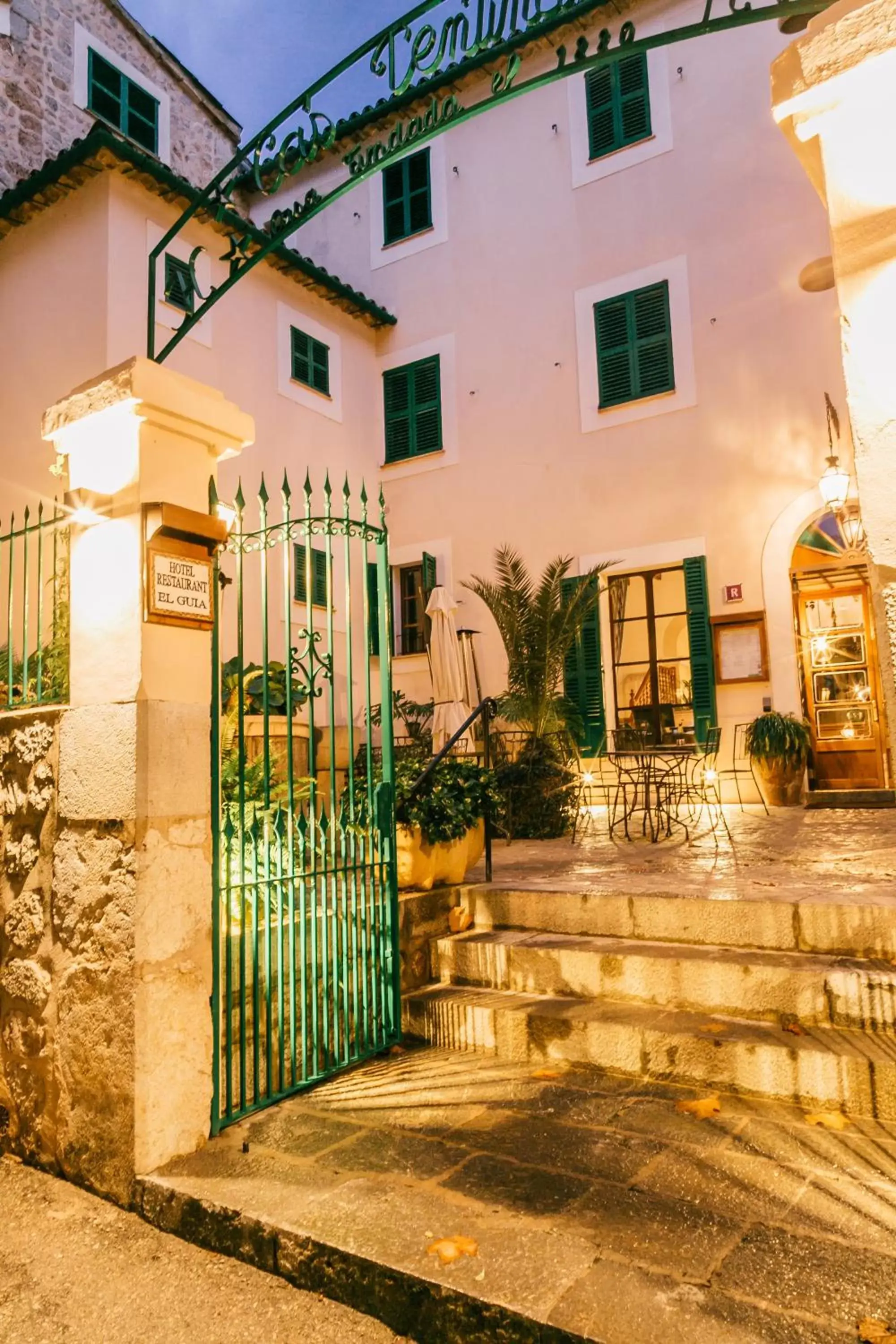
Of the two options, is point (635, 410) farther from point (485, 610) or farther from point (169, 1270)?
point (169, 1270)

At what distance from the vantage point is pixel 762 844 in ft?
19.9

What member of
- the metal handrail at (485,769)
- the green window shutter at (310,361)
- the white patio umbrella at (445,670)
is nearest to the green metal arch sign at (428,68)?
the metal handrail at (485,769)

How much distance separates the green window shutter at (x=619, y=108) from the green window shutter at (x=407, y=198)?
2396mm

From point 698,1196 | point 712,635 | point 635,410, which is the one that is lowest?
point 698,1196

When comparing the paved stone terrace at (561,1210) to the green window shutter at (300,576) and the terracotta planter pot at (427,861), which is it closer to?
the terracotta planter pot at (427,861)

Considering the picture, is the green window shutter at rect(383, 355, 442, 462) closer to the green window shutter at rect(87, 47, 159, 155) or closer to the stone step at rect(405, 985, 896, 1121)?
the green window shutter at rect(87, 47, 159, 155)

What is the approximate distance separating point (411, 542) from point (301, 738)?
3.83 meters

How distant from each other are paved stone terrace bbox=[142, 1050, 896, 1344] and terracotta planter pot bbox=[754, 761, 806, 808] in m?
6.00

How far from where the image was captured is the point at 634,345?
10.5 metres

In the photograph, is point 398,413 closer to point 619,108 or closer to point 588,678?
point 619,108

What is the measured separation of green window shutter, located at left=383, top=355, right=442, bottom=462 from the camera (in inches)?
472

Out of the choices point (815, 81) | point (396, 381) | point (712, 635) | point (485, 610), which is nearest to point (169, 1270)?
point (815, 81)

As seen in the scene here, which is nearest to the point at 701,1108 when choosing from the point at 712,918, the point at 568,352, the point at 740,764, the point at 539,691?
the point at 712,918

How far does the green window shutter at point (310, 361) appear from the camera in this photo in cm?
1142
